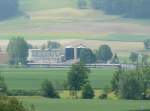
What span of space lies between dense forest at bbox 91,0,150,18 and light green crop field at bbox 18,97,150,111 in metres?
92.5

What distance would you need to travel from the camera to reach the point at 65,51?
10975 centimetres

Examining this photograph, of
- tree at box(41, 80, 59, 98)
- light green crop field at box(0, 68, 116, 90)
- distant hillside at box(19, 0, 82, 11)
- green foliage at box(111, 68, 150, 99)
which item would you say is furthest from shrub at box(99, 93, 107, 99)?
distant hillside at box(19, 0, 82, 11)

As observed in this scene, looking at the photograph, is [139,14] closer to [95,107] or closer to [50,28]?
[50,28]

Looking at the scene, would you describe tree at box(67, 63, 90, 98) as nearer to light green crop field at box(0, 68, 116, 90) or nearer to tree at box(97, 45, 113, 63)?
light green crop field at box(0, 68, 116, 90)

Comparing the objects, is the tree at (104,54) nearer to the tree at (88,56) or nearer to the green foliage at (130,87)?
the tree at (88,56)

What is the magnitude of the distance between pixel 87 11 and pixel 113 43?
990 inches

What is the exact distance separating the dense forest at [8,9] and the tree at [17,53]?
36.5 m

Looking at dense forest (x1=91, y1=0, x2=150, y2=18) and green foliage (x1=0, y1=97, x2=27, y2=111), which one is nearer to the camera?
green foliage (x1=0, y1=97, x2=27, y2=111)

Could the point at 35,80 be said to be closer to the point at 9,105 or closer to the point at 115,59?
the point at 115,59

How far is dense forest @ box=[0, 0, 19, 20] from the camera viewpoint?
476ft

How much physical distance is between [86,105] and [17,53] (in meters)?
56.0

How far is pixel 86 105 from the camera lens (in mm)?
47312

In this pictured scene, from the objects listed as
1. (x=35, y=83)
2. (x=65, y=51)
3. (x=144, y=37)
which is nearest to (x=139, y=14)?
(x=144, y=37)

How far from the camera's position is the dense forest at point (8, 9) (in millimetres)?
145038
